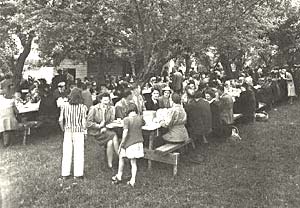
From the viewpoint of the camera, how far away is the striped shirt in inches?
317

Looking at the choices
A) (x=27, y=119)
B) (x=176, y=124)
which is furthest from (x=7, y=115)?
(x=176, y=124)

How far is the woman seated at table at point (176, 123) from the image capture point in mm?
8727

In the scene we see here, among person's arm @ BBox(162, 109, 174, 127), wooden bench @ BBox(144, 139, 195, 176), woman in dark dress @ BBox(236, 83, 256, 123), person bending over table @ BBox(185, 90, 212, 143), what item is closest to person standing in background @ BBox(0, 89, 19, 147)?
wooden bench @ BBox(144, 139, 195, 176)

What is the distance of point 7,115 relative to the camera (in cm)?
1070

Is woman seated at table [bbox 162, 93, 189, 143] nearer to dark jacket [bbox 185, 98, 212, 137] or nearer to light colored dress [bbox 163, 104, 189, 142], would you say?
light colored dress [bbox 163, 104, 189, 142]

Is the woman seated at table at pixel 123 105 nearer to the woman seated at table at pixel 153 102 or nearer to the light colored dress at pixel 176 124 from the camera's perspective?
the light colored dress at pixel 176 124

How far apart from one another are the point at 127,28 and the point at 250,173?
6632 mm

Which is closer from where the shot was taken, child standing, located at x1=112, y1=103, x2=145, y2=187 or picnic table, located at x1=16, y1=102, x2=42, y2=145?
child standing, located at x1=112, y1=103, x2=145, y2=187

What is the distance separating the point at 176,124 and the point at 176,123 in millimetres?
46

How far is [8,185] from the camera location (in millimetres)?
7879

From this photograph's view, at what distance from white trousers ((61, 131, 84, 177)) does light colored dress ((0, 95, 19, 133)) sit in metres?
3.32

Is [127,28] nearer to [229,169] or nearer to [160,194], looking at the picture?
[229,169]

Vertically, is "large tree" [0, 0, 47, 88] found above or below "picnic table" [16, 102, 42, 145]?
above

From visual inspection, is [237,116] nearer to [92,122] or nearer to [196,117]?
[196,117]
